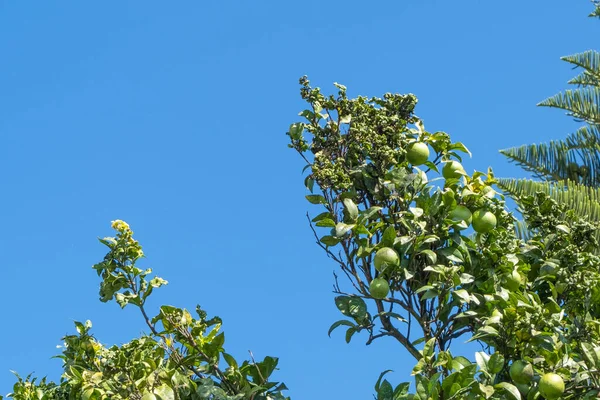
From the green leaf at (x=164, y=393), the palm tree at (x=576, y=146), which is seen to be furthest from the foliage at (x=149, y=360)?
the palm tree at (x=576, y=146)

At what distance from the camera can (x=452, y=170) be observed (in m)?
3.53

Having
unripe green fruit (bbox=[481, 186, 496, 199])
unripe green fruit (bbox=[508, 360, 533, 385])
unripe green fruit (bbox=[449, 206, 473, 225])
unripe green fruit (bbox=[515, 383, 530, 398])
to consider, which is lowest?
unripe green fruit (bbox=[515, 383, 530, 398])

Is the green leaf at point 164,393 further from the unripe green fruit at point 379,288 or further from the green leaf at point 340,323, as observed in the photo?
the unripe green fruit at point 379,288

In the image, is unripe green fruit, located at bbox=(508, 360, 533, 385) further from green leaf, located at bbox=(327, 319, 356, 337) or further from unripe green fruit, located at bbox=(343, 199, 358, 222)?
unripe green fruit, located at bbox=(343, 199, 358, 222)

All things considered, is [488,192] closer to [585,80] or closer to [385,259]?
[385,259]

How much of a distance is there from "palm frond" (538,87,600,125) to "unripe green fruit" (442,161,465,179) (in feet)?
27.7

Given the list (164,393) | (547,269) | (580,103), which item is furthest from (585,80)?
(164,393)

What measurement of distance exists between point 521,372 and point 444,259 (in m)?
0.51

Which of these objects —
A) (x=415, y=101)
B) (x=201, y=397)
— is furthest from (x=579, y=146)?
(x=201, y=397)

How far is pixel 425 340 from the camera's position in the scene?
3.38m

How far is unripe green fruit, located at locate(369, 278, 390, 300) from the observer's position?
3.30m

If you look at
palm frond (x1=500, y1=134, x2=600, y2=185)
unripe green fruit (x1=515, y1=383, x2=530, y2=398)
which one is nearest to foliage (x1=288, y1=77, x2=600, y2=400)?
unripe green fruit (x1=515, y1=383, x2=530, y2=398)

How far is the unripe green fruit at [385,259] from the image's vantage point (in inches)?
128

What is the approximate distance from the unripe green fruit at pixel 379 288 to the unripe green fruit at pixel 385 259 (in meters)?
0.05
